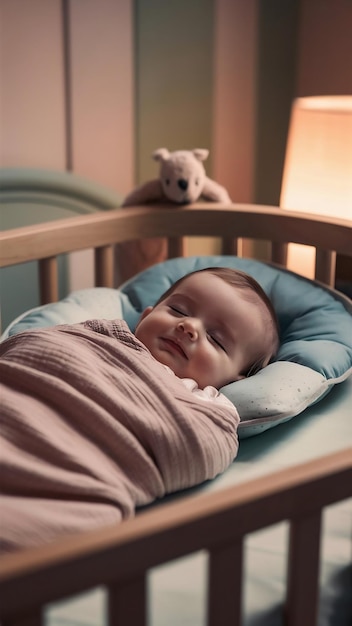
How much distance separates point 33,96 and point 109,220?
0.48m

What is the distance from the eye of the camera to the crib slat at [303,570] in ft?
2.48

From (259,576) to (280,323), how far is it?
0.57 metres

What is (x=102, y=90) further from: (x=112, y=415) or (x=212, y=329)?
(x=112, y=415)

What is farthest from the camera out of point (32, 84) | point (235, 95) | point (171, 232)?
point (235, 95)

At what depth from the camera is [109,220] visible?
1.52m

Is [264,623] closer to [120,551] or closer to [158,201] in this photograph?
[120,551]

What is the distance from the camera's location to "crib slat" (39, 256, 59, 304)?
1468 mm

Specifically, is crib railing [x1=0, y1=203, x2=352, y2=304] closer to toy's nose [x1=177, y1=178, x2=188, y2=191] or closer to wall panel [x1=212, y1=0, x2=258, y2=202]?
toy's nose [x1=177, y1=178, x2=188, y2=191]

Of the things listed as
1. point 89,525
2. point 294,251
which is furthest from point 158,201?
point 89,525

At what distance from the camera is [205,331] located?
3.88ft

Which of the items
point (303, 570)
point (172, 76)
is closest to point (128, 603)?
point (303, 570)

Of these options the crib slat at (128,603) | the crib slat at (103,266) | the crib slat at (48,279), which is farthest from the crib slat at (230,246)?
the crib slat at (128,603)

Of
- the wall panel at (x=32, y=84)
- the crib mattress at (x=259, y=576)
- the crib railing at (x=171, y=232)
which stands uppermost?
the wall panel at (x=32, y=84)

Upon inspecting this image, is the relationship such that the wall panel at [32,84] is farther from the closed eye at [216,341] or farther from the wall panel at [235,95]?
the closed eye at [216,341]
